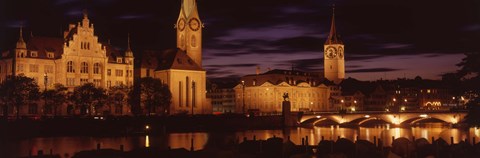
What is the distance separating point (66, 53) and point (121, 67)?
11.5 m

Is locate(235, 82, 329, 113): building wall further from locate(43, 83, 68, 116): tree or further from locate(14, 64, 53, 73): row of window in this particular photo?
locate(43, 83, 68, 116): tree

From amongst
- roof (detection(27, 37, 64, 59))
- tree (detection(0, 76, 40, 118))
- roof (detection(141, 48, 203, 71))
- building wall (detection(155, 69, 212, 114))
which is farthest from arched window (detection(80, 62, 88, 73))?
building wall (detection(155, 69, 212, 114))

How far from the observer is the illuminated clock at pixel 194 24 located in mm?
128375

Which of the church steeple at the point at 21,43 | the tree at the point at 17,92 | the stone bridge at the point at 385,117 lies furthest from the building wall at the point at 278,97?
the tree at the point at 17,92

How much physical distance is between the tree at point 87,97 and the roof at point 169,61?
25300 mm

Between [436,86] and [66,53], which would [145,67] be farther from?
[436,86]

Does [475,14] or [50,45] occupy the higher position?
[50,45]

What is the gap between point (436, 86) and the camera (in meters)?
196

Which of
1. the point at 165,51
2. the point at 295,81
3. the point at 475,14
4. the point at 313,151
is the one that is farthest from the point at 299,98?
the point at 475,14

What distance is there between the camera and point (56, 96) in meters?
88.1

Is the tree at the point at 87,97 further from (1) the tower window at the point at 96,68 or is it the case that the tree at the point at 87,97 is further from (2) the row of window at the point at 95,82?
(1) the tower window at the point at 96,68

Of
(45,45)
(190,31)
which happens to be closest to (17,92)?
(45,45)

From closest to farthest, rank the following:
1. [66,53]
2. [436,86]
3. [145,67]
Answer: [66,53] < [145,67] < [436,86]

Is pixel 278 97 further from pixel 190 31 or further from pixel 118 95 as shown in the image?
pixel 118 95
